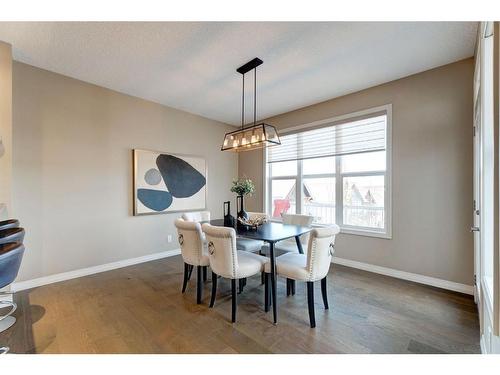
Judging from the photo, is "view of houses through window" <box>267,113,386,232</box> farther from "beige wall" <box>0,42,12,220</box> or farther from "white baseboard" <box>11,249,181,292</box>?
"beige wall" <box>0,42,12,220</box>

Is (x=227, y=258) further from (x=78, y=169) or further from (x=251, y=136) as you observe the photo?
(x=78, y=169)

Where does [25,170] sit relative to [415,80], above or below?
below

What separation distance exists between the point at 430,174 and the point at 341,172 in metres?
1.18

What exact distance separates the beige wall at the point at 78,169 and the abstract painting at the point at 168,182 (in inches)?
5.5

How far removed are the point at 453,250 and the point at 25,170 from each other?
5284 mm

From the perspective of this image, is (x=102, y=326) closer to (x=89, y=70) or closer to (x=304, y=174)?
(x=89, y=70)

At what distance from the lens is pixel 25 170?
2789 mm

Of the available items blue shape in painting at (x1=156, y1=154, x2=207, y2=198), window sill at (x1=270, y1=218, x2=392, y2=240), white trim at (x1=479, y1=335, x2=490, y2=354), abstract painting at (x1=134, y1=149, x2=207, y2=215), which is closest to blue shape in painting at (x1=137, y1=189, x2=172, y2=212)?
abstract painting at (x1=134, y1=149, x2=207, y2=215)

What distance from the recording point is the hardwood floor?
5.81 feet

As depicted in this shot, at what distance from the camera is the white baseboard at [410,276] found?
8.67 feet

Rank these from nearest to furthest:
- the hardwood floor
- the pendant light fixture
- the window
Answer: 1. the hardwood floor
2. the pendant light fixture
3. the window

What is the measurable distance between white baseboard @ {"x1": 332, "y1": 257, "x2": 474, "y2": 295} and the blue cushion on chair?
3.82 m
